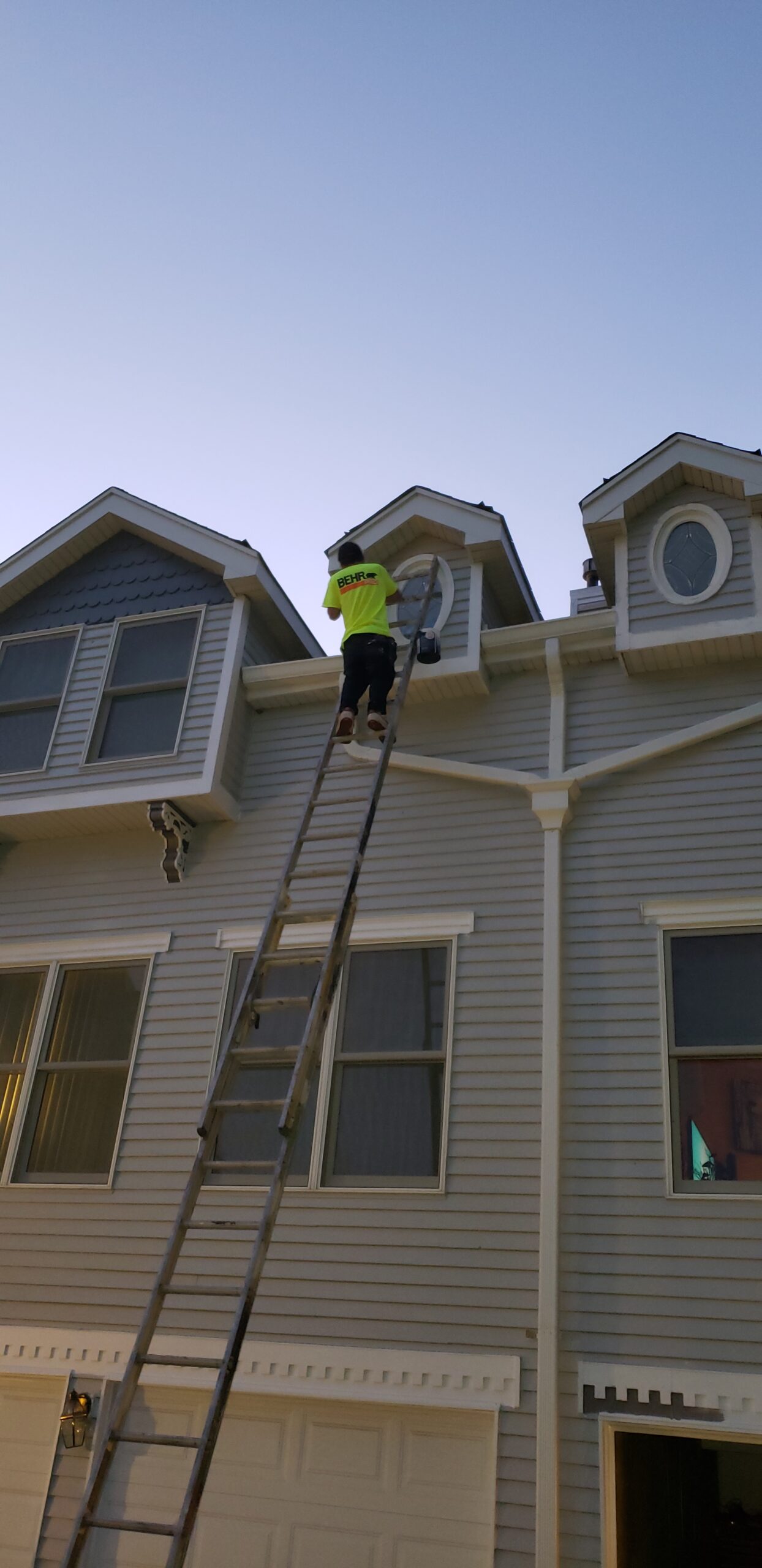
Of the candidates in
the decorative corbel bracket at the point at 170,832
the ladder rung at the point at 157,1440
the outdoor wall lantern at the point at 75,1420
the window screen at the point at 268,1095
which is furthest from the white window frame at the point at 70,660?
the ladder rung at the point at 157,1440

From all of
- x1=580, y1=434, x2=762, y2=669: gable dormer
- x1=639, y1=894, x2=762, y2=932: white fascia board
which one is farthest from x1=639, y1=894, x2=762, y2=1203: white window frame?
x1=580, y1=434, x2=762, y2=669: gable dormer

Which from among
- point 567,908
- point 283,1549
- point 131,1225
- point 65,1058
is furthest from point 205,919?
point 283,1549

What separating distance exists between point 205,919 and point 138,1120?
4.93 feet

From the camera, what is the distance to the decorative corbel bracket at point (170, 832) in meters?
9.09

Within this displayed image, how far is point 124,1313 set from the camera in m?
7.77

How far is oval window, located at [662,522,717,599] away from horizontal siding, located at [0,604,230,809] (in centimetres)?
355

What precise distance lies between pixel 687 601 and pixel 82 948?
17.0 ft

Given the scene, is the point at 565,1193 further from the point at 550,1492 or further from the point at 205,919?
the point at 205,919

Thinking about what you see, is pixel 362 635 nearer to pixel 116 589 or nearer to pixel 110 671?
pixel 110 671

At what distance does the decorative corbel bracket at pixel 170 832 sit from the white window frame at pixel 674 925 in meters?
3.47

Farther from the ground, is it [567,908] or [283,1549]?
[567,908]

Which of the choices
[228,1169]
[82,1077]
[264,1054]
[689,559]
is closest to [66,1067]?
[82,1077]

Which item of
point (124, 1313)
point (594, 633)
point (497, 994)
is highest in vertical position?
point (594, 633)

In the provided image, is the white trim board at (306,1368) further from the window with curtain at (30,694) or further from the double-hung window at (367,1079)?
the window with curtain at (30,694)
